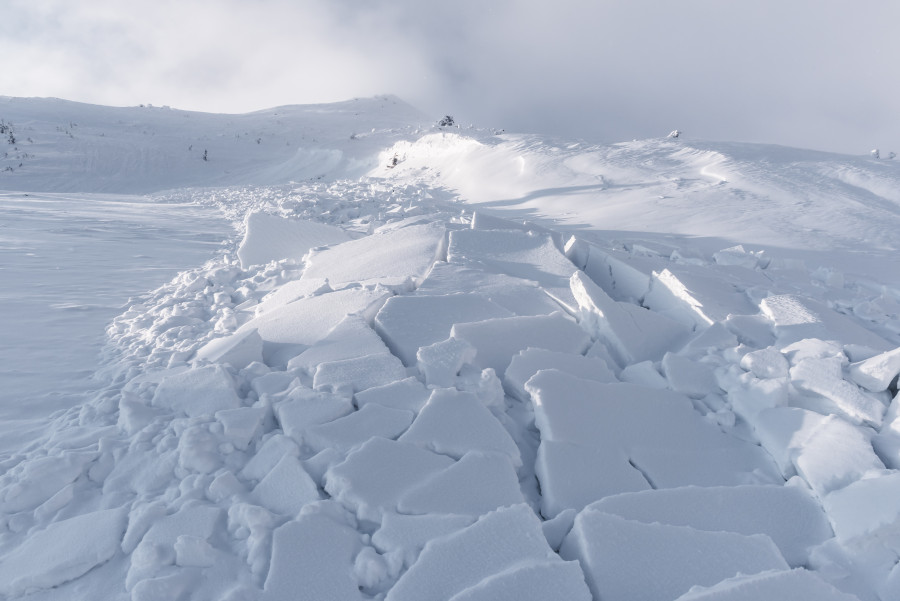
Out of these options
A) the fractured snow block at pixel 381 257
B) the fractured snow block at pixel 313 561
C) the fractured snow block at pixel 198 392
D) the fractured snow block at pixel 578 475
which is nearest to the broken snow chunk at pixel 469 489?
the fractured snow block at pixel 578 475

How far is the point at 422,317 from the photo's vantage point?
2871mm

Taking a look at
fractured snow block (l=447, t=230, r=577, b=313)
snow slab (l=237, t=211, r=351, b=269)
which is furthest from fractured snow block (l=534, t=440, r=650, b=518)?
snow slab (l=237, t=211, r=351, b=269)

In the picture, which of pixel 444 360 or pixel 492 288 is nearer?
pixel 444 360

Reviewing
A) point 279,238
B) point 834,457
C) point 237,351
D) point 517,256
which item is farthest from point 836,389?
point 279,238

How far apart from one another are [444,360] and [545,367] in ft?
1.53

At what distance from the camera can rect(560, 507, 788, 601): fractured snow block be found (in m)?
1.37

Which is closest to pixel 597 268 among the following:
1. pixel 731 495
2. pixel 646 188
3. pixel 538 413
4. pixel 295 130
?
pixel 538 413

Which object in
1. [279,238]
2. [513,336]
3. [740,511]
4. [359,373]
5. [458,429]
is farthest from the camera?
[279,238]

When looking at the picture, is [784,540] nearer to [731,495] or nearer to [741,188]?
[731,495]

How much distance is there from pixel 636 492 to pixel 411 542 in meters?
0.75

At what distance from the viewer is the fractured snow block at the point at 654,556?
4.50ft

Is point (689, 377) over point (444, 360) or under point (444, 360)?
under

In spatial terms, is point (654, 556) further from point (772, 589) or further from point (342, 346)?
point (342, 346)

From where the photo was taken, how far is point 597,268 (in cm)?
393
